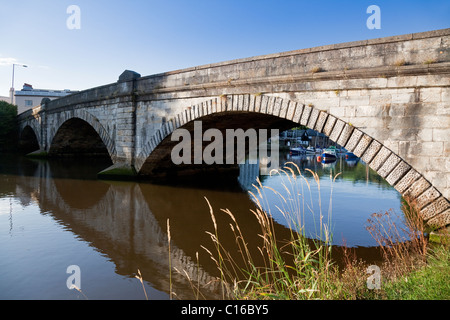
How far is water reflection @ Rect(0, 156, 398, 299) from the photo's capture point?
4.61 m

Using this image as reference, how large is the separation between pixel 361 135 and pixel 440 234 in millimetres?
2518

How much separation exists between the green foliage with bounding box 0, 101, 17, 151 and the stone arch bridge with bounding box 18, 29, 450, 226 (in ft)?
88.6

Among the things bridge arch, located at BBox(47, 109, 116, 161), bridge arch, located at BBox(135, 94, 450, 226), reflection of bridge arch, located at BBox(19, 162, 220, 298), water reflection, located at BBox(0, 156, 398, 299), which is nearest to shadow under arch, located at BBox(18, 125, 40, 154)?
bridge arch, located at BBox(47, 109, 116, 161)

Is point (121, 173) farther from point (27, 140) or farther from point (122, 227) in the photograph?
point (27, 140)

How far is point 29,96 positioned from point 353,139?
188ft

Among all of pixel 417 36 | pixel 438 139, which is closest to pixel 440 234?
pixel 438 139

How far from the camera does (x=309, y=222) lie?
8062mm

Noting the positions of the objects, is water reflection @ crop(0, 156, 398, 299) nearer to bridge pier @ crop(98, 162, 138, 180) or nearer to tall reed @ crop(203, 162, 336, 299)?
tall reed @ crop(203, 162, 336, 299)

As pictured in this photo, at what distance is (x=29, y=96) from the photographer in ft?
169

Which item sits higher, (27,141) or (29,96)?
(29,96)

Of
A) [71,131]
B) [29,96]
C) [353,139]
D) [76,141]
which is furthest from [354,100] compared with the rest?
[29,96]

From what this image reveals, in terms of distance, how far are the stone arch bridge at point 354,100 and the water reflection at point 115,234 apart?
1.97 metres

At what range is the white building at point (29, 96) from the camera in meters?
50.7

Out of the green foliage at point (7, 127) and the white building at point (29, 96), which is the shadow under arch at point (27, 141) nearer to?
the green foliage at point (7, 127)
